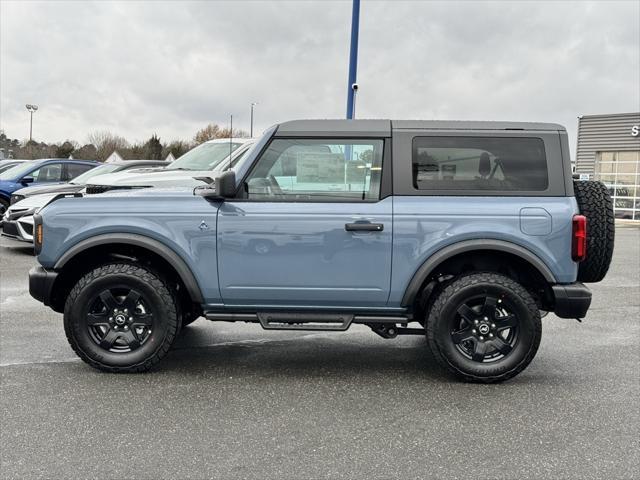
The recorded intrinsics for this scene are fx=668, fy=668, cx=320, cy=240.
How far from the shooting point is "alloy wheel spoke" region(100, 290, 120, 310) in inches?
191

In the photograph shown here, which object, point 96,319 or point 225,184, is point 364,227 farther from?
point 96,319

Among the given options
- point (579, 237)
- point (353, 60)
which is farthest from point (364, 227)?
point (353, 60)

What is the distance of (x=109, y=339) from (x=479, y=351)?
2.70 meters

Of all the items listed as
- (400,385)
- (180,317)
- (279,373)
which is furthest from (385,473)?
(180,317)

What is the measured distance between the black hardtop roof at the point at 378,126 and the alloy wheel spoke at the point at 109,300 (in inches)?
66.9

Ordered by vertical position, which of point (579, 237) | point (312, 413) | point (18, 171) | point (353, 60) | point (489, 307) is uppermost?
point (353, 60)

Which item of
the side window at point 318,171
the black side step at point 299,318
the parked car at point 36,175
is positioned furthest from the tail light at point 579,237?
the parked car at point 36,175

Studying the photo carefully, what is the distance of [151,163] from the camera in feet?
41.7

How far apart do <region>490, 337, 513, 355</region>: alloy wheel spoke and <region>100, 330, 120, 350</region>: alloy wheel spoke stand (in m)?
2.74

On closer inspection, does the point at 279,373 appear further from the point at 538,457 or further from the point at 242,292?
the point at 538,457

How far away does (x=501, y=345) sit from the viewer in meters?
4.77

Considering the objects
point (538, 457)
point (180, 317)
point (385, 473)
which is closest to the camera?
point (385, 473)

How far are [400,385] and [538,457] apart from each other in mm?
1378

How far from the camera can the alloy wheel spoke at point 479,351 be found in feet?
15.7
